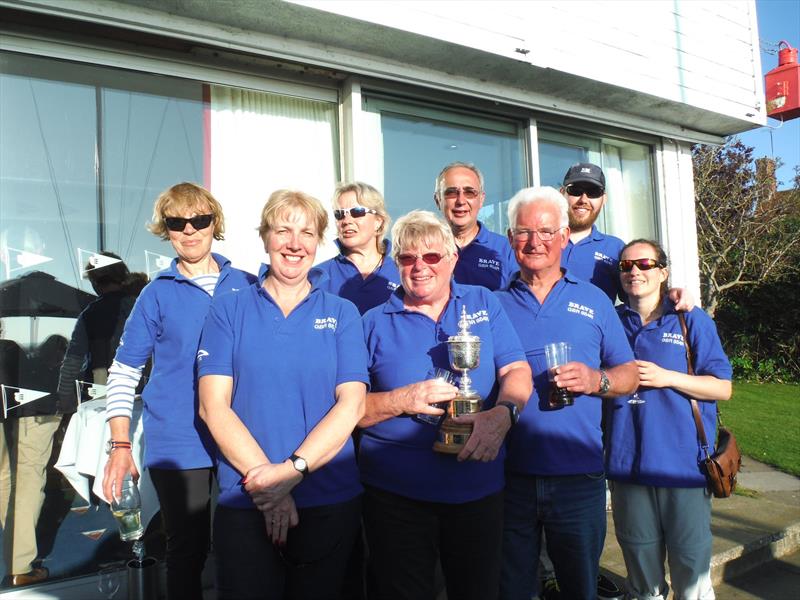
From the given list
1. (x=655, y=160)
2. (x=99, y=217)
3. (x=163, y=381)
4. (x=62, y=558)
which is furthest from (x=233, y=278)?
(x=655, y=160)

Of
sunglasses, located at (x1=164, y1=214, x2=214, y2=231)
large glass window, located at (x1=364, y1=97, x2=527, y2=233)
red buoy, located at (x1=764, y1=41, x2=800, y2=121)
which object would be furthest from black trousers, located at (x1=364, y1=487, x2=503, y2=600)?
red buoy, located at (x1=764, y1=41, x2=800, y2=121)

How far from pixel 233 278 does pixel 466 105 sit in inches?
119

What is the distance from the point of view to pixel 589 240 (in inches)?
142

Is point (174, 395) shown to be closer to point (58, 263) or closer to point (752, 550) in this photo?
point (58, 263)

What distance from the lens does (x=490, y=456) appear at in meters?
2.25

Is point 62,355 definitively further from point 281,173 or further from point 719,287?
point 719,287

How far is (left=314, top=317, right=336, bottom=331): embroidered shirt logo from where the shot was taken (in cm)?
227

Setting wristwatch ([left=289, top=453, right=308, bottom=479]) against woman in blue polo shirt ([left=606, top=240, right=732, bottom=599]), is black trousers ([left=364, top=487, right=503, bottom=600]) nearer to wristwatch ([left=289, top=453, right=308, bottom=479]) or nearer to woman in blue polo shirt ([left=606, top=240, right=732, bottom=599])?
wristwatch ([left=289, top=453, right=308, bottom=479])

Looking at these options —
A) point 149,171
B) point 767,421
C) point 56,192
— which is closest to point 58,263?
point 56,192

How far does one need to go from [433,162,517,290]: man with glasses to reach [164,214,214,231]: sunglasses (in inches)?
51.3

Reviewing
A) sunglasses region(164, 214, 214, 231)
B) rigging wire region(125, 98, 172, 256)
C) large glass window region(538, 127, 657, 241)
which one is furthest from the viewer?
large glass window region(538, 127, 657, 241)

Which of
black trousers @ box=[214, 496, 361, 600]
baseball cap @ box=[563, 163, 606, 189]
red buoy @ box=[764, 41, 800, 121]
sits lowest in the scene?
black trousers @ box=[214, 496, 361, 600]

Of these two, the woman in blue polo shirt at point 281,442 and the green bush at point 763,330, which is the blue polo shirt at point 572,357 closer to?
the woman in blue polo shirt at point 281,442

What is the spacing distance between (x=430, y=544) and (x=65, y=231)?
9.37ft
